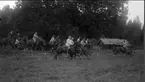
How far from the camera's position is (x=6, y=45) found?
118 ft

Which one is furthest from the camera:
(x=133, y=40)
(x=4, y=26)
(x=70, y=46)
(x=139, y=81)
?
(x=133, y=40)

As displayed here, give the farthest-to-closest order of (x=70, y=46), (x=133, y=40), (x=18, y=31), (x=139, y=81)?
(x=133, y=40) < (x=18, y=31) < (x=70, y=46) < (x=139, y=81)

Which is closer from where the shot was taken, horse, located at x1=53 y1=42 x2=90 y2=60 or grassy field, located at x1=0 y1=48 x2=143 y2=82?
grassy field, located at x1=0 y1=48 x2=143 y2=82

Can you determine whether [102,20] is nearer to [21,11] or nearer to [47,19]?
[47,19]

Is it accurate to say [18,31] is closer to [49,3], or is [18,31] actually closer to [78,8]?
[49,3]

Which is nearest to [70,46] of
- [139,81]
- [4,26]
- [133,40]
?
[139,81]

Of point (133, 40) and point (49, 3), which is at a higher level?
point (49, 3)

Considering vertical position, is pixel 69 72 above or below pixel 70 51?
above

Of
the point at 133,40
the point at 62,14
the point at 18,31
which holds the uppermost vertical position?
the point at 62,14

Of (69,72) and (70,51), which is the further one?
(70,51)

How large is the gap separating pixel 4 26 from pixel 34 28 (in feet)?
66.9

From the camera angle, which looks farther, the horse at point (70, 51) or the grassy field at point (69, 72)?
the horse at point (70, 51)

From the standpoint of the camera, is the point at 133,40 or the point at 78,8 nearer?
the point at 78,8

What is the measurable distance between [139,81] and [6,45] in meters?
28.9
